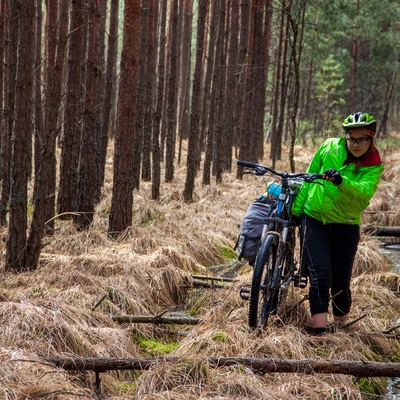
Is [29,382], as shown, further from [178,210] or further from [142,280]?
[178,210]

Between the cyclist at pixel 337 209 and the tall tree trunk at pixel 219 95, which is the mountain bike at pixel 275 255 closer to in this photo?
the cyclist at pixel 337 209

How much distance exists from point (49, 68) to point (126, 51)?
2929mm

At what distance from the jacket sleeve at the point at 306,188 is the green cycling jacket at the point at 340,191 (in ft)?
0.22

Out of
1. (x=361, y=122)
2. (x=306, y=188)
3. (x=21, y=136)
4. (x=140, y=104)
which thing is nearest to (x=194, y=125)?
(x=140, y=104)

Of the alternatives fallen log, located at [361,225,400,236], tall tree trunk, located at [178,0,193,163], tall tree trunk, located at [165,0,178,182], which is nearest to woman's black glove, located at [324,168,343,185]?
fallen log, located at [361,225,400,236]

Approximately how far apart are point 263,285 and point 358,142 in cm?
147

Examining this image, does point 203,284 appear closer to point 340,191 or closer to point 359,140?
point 340,191

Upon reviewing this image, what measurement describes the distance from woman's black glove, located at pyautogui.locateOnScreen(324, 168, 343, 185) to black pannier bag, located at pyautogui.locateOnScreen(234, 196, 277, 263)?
819 mm

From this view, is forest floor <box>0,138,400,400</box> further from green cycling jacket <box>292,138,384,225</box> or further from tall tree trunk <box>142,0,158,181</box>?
tall tree trunk <box>142,0,158,181</box>

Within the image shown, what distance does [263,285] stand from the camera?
4980 mm

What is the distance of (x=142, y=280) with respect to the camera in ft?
22.3

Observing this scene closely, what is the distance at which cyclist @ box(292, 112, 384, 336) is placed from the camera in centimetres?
494

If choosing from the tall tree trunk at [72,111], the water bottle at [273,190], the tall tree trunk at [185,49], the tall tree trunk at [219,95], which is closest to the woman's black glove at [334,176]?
the water bottle at [273,190]

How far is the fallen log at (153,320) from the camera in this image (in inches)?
216
